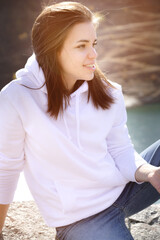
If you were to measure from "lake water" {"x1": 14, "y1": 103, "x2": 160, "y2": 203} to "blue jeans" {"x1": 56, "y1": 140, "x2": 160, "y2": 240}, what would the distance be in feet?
3.58

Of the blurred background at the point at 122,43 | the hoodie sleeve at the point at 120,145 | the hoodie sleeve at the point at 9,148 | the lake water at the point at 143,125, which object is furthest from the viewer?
the blurred background at the point at 122,43

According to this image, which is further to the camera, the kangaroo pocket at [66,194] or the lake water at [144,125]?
the lake water at [144,125]

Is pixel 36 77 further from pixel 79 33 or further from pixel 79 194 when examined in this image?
pixel 79 194

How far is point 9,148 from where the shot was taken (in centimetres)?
121

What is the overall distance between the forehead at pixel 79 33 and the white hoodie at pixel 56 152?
0.48 ft

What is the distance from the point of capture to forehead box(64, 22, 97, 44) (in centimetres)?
121

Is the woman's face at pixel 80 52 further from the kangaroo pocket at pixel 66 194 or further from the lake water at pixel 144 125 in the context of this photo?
the lake water at pixel 144 125

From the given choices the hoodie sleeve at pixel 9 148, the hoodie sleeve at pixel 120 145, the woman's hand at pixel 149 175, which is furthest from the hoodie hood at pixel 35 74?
the woman's hand at pixel 149 175

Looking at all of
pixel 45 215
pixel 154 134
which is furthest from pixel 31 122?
pixel 154 134

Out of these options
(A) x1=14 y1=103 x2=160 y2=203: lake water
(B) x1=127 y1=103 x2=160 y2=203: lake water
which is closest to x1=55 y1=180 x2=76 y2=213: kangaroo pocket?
(A) x1=14 y1=103 x2=160 y2=203: lake water

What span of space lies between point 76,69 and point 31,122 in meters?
0.23

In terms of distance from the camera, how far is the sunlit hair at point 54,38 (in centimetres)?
120

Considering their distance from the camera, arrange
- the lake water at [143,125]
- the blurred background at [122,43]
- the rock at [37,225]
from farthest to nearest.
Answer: the blurred background at [122,43] → the lake water at [143,125] → the rock at [37,225]

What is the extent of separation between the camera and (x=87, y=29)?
1.23m
